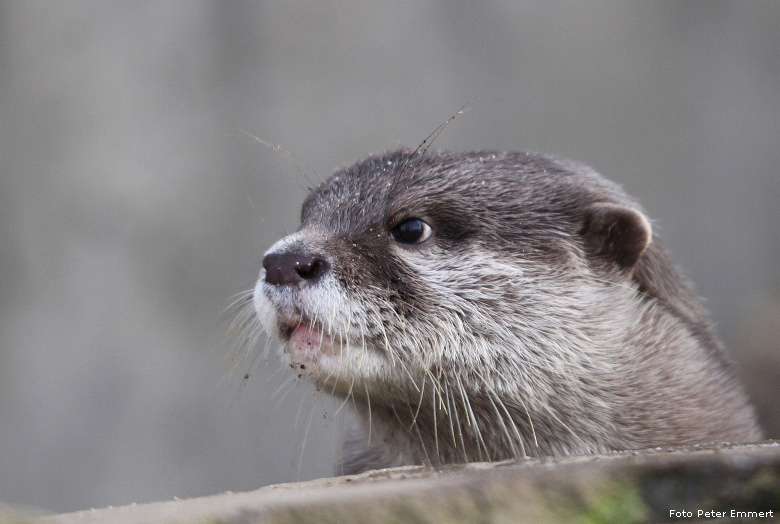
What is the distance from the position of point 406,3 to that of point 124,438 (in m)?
2.74

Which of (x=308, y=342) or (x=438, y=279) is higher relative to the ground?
(x=438, y=279)

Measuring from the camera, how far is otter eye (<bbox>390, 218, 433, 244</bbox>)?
1744 mm

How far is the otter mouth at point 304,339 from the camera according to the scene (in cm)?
154

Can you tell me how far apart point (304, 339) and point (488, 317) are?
0.38 meters

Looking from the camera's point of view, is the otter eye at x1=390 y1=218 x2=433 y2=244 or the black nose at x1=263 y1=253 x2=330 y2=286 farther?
the otter eye at x1=390 y1=218 x2=433 y2=244

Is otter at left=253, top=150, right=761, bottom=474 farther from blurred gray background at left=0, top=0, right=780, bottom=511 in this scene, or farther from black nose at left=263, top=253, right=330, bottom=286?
blurred gray background at left=0, top=0, right=780, bottom=511

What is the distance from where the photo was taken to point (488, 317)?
1661 mm

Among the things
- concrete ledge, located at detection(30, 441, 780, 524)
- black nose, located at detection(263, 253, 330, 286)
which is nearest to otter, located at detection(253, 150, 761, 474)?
black nose, located at detection(263, 253, 330, 286)

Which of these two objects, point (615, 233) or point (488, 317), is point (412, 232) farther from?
point (615, 233)

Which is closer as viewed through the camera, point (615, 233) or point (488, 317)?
point (488, 317)

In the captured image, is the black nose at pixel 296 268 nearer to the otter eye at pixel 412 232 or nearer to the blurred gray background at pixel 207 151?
the otter eye at pixel 412 232

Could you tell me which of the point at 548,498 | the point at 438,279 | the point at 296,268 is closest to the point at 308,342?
the point at 296,268

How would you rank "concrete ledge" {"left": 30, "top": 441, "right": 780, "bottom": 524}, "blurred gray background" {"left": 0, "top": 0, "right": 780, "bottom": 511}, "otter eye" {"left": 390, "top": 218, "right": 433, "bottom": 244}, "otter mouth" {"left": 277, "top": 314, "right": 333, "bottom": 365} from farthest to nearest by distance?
"blurred gray background" {"left": 0, "top": 0, "right": 780, "bottom": 511}
"otter eye" {"left": 390, "top": 218, "right": 433, "bottom": 244}
"otter mouth" {"left": 277, "top": 314, "right": 333, "bottom": 365}
"concrete ledge" {"left": 30, "top": 441, "right": 780, "bottom": 524}

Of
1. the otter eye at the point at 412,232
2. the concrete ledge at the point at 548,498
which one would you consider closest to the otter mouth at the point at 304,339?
the otter eye at the point at 412,232
